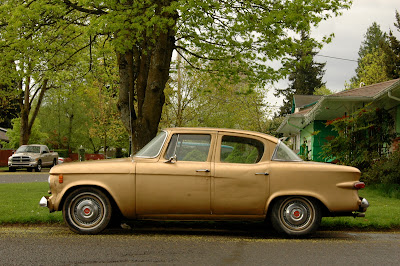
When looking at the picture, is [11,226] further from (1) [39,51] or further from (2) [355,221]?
(1) [39,51]

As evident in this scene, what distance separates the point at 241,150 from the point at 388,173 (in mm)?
8735

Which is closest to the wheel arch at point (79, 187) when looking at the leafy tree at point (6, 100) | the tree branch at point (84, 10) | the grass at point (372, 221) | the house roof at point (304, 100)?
the grass at point (372, 221)

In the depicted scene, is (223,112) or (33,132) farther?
(33,132)

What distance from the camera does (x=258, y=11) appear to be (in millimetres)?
15102

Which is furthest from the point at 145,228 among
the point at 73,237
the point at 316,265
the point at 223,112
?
the point at 223,112

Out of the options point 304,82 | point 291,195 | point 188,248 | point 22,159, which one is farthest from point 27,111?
point 304,82

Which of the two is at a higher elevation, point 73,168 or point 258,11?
point 258,11

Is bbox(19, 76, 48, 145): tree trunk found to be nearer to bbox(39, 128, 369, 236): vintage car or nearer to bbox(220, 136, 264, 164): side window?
bbox(39, 128, 369, 236): vintage car

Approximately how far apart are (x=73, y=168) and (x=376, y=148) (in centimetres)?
1213

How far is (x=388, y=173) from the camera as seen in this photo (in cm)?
1533

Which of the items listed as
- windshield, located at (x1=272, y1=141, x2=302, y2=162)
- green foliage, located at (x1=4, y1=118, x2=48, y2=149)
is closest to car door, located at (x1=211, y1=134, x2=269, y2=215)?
windshield, located at (x1=272, y1=141, x2=302, y2=162)

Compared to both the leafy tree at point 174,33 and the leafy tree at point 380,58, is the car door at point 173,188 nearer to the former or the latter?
the leafy tree at point 174,33

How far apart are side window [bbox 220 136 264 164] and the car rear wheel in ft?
2.54

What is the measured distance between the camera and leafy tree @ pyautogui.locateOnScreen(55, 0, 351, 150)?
1371 centimetres
